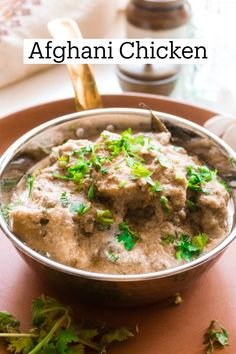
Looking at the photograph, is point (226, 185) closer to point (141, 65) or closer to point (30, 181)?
point (30, 181)

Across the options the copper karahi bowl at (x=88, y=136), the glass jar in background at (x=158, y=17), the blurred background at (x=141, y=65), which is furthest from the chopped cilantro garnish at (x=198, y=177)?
the glass jar in background at (x=158, y=17)

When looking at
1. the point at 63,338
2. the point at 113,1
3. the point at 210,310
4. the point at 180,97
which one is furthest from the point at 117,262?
the point at 113,1

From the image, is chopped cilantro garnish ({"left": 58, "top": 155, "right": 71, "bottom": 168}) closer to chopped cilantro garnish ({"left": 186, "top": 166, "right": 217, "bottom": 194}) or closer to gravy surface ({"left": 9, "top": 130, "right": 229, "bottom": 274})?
gravy surface ({"left": 9, "top": 130, "right": 229, "bottom": 274})

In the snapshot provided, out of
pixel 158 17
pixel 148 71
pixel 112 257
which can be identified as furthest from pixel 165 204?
pixel 158 17

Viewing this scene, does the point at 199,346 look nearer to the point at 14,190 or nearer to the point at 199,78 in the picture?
the point at 14,190

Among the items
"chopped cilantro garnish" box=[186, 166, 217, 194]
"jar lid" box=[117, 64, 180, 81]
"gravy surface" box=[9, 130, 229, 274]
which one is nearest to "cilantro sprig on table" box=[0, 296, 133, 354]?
"gravy surface" box=[9, 130, 229, 274]

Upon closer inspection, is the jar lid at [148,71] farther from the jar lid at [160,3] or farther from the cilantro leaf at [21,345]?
the cilantro leaf at [21,345]

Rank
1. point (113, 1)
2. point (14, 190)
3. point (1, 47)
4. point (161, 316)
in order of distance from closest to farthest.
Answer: point (161, 316)
point (14, 190)
point (1, 47)
point (113, 1)
